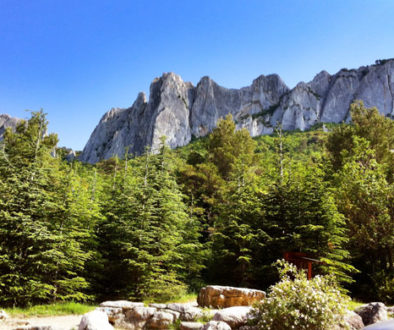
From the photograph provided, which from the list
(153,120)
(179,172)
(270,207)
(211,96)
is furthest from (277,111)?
(270,207)

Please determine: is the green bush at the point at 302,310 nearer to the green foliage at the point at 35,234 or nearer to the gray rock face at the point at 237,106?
the green foliage at the point at 35,234

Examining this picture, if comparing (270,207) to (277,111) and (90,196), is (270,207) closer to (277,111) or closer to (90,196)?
(90,196)

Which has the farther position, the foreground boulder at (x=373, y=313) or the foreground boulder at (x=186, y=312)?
the foreground boulder at (x=186, y=312)

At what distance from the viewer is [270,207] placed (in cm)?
1383

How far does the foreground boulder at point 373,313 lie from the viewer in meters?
6.49

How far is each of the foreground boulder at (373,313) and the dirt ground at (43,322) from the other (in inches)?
286

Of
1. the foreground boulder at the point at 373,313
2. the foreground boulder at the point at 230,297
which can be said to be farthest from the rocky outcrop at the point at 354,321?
the foreground boulder at the point at 230,297

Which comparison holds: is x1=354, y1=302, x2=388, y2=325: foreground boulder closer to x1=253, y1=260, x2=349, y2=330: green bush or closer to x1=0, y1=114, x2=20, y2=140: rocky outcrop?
x1=253, y1=260, x2=349, y2=330: green bush

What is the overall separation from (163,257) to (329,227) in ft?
25.2

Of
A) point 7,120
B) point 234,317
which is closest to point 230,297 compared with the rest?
point 234,317

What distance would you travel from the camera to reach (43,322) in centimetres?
764

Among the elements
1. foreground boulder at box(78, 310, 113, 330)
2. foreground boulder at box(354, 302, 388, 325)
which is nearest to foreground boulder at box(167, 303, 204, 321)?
foreground boulder at box(78, 310, 113, 330)

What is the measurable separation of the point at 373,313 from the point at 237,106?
329ft

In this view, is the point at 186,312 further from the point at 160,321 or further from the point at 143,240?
the point at 143,240
